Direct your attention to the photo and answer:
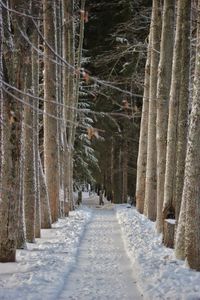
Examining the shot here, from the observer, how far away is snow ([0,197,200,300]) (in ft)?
27.1

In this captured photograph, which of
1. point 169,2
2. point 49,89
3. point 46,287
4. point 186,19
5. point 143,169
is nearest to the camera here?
point 46,287

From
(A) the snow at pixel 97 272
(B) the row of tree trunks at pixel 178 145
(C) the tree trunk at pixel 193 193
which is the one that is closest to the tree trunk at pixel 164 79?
(B) the row of tree trunks at pixel 178 145

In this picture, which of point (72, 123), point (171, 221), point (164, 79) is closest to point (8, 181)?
point (171, 221)

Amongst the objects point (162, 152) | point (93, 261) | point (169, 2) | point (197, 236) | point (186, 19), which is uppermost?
point (169, 2)

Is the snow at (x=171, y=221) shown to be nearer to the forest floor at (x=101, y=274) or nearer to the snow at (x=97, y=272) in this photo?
the snow at (x=97, y=272)

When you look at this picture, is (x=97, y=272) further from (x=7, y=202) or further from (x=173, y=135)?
(x=173, y=135)

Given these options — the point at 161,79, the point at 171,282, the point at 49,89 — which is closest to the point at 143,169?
the point at 49,89

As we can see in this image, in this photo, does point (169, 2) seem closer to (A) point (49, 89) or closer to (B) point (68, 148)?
(A) point (49, 89)

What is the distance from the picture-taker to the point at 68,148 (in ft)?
84.2

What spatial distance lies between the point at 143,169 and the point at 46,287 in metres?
16.5

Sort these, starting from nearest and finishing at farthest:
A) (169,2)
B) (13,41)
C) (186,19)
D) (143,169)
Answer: (13,41) → (186,19) → (169,2) → (143,169)

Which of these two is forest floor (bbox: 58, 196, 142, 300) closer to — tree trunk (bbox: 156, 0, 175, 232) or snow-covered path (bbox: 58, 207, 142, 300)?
snow-covered path (bbox: 58, 207, 142, 300)

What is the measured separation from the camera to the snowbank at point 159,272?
8.09 m

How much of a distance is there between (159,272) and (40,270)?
207 cm
